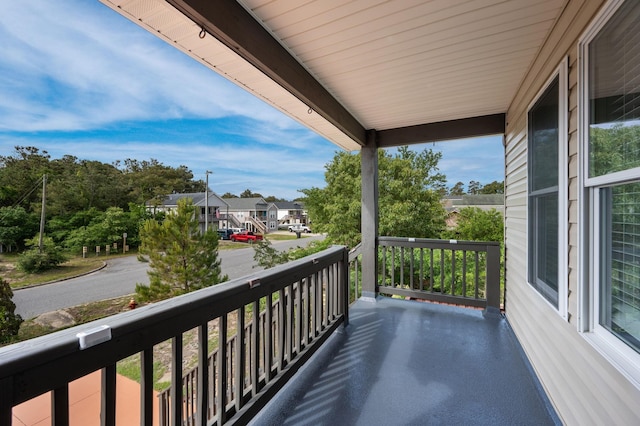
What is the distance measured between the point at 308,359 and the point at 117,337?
1.70 metres

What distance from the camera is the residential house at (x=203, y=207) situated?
10.5 m

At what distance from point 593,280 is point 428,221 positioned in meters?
10.1

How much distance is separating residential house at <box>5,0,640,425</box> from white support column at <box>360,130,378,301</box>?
0.83m

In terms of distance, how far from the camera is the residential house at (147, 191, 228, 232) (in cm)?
1048

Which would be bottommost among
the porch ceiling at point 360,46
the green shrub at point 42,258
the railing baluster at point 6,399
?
the green shrub at point 42,258

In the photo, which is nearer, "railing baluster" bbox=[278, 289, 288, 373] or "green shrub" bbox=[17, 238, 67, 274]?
"railing baluster" bbox=[278, 289, 288, 373]

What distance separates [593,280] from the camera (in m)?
1.31

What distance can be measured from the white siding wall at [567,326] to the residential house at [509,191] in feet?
0.04

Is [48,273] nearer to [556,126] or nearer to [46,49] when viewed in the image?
[46,49]

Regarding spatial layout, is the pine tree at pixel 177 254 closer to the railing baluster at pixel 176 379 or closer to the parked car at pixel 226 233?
the parked car at pixel 226 233

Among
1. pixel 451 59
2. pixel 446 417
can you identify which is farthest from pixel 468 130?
pixel 446 417

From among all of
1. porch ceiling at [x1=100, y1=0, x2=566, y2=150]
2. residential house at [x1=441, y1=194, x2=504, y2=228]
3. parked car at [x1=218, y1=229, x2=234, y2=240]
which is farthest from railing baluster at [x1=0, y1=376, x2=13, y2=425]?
parked car at [x1=218, y1=229, x2=234, y2=240]

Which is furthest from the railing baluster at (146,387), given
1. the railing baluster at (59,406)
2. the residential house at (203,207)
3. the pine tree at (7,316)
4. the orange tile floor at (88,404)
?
the residential house at (203,207)

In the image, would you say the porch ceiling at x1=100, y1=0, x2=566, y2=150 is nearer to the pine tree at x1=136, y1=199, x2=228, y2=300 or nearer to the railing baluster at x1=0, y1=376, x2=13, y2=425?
the railing baluster at x1=0, y1=376, x2=13, y2=425
